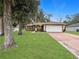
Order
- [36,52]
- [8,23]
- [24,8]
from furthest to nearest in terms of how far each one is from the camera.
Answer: [24,8] < [8,23] < [36,52]

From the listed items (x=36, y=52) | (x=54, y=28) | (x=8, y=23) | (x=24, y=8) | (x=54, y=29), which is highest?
(x=24, y=8)

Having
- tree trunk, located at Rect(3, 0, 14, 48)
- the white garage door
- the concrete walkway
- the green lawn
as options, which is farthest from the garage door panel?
tree trunk, located at Rect(3, 0, 14, 48)

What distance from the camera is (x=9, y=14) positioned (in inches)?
466

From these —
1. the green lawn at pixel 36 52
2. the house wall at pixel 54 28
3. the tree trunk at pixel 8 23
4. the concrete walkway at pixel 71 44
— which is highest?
the tree trunk at pixel 8 23

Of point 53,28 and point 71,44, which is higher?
point 53,28

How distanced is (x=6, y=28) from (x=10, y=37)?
675 mm

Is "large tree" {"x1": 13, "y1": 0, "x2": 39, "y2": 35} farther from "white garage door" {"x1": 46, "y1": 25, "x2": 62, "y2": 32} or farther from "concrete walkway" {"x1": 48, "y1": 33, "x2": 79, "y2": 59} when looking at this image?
"white garage door" {"x1": 46, "y1": 25, "x2": 62, "y2": 32}

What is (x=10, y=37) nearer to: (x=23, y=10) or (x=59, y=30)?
(x=23, y=10)

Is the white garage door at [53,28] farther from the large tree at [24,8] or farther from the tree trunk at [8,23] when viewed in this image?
the tree trunk at [8,23]

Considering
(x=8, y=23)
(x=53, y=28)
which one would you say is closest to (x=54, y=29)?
(x=53, y=28)

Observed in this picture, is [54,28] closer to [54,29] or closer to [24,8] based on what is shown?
[54,29]

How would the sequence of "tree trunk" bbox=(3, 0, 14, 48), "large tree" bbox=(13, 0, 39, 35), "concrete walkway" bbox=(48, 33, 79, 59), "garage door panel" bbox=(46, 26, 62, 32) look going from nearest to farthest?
"concrete walkway" bbox=(48, 33, 79, 59) < "tree trunk" bbox=(3, 0, 14, 48) < "large tree" bbox=(13, 0, 39, 35) < "garage door panel" bbox=(46, 26, 62, 32)

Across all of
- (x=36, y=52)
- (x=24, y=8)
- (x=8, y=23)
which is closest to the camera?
(x=36, y=52)

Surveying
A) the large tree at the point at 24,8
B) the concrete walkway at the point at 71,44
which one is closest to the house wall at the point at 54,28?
the concrete walkway at the point at 71,44
